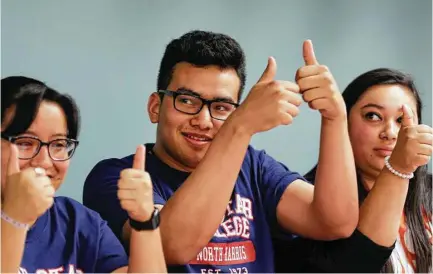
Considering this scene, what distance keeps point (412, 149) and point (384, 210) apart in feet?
0.50

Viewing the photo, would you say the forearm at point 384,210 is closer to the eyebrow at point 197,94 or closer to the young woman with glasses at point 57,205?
the eyebrow at point 197,94

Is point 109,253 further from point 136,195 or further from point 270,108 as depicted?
point 270,108

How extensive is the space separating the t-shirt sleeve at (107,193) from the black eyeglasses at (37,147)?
170 millimetres

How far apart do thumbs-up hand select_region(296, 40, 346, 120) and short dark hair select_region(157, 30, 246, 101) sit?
21 centimetres

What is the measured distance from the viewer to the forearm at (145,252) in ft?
3.19

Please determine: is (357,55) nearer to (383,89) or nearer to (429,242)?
(383,89)

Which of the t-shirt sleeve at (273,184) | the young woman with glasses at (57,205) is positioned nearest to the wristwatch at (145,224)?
the young woman with glasses at (57,205)

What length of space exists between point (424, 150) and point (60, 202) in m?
0.81

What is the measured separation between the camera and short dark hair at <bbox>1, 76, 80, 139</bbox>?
105cm

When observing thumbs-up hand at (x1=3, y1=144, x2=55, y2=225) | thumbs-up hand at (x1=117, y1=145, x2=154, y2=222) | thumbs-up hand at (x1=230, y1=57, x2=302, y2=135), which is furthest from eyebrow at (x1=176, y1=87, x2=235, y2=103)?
thumbs-up hand at (x1=3, y1=144, x2=55, y2=225)

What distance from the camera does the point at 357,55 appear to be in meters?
2.24

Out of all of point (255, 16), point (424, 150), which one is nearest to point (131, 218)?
point (424, 150)

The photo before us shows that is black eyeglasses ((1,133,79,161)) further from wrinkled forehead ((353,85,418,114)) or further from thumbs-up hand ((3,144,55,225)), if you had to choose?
wrinkled forehead ((353,85,418,114))

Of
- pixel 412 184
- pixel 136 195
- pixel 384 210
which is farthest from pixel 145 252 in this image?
pixel 412 184
